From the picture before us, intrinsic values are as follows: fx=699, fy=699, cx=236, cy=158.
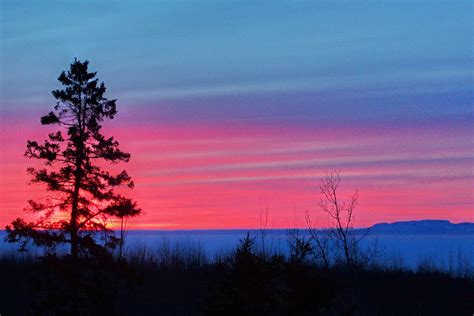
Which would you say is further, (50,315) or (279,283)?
(50,315)

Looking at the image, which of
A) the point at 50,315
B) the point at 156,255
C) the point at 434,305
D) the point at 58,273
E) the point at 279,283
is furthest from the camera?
the point at 156,255

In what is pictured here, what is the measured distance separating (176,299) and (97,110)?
653cm

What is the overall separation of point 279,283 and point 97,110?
30.5 ft

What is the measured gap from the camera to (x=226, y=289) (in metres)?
9.74

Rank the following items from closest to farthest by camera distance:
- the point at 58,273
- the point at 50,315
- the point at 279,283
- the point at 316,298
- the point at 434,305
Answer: the point at 279,283 < the point at 316,298 < the point at 58,273 < the point at 50,315 < the point at 434,305

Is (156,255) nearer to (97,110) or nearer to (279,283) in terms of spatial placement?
(97,110)

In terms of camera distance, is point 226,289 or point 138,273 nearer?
point 226,289

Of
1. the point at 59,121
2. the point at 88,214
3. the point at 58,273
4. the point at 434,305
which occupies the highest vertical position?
the point at 59,121

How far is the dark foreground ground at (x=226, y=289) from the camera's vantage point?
9812 mm

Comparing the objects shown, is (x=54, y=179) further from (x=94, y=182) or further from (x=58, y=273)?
(x=58, y=273)

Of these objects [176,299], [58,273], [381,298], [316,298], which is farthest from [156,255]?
[316,298]

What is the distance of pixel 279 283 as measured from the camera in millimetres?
9969

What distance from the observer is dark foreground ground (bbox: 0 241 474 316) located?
9.81 m

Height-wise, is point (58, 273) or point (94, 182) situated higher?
point (94, 182)
